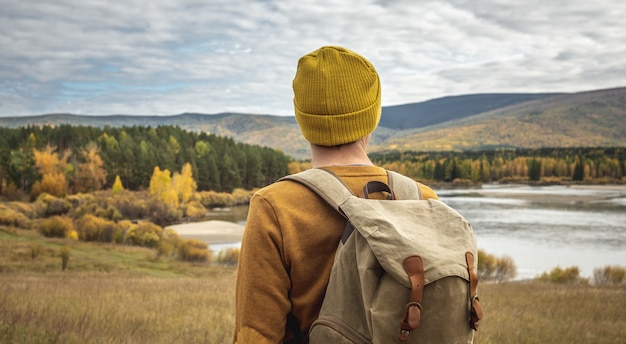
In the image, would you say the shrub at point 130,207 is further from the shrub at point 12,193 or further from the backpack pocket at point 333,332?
the backpack pocket at point 333,332

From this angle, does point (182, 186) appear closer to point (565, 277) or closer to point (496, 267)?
point (496, 267)

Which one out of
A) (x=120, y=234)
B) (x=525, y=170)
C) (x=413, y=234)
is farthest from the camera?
(x=525, y=170)

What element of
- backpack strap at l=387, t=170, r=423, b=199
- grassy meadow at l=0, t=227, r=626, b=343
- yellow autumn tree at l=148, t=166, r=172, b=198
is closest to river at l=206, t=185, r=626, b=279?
yellow autumn tree at l=148, t=166, r=172, b=198

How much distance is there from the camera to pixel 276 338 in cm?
187

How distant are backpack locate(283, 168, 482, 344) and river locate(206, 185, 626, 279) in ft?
88.2

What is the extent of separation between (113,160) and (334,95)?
96.7 meters

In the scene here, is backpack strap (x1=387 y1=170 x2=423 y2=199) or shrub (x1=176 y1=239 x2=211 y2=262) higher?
backpack strap (x1=387 y1=170 x2=423 y2=199)

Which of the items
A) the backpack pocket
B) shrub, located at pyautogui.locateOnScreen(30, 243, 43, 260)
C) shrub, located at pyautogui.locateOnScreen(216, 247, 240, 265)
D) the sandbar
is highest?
the backpack pocket

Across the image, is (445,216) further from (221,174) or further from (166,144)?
(166,144)

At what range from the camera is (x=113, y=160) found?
93.2 meters

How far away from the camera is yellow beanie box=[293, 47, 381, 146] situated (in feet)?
6.61

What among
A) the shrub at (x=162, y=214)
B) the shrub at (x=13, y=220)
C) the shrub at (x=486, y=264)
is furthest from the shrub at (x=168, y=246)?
the shrub at (x=162, y=214)

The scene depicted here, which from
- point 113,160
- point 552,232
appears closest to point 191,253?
point 552,232

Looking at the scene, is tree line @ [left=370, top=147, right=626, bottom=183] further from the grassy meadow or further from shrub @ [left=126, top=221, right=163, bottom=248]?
the grassy meadow
